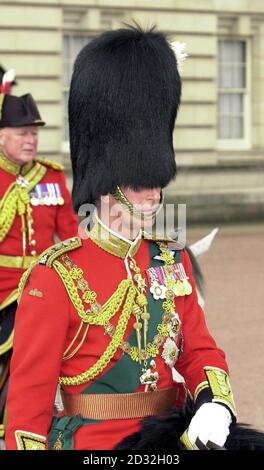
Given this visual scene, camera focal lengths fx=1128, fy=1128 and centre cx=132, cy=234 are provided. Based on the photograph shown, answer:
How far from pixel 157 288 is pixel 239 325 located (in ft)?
18.6

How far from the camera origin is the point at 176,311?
109 inches

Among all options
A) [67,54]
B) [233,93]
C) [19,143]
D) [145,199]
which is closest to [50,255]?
[145,199]

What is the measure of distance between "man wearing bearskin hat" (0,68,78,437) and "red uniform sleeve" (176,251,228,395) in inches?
103

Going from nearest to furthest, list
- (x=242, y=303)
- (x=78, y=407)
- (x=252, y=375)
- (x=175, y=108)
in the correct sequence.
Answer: (x=78, y=407) < (x=175, y=108) < (x=252, y=375) < (x=242, y=303)

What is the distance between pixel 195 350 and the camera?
8.99 ft

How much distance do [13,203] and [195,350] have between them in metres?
2.94

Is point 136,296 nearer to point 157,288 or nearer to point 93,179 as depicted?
point 157,288

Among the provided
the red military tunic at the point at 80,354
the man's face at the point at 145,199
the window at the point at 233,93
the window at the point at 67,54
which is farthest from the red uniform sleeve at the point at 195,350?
the window at the point at 233,93

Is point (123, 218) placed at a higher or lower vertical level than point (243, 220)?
higher

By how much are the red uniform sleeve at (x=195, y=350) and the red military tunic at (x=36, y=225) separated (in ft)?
8.67

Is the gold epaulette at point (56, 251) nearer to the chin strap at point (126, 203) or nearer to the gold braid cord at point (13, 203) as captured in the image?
the chin strap at point (126, 203)

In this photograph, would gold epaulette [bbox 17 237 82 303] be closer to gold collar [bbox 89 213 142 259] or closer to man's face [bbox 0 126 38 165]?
gold collar [bbox 89 213 142 259]

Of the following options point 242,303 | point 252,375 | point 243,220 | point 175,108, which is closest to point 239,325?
point 242,303

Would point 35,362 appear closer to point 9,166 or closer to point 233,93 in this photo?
point 9,166
